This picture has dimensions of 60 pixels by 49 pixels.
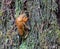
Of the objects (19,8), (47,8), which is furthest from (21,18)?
(47,8)

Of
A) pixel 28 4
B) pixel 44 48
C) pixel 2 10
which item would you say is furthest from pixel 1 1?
pixel 44 48

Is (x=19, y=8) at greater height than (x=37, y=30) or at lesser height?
greater

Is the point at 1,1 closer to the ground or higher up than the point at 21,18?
higher up

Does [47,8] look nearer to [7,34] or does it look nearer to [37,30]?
[37,30]

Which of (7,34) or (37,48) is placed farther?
(7,34)

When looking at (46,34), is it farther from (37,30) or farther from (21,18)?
(21,18)

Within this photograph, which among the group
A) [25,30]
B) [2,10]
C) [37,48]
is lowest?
[37,48]
